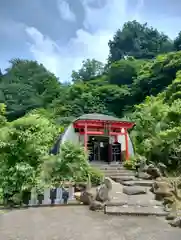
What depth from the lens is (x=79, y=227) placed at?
6.12 m

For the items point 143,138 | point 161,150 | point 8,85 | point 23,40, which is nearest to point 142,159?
point 161,150

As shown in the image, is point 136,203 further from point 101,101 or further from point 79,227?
point 101,101

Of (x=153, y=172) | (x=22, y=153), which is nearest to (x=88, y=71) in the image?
(x=153, y=172)

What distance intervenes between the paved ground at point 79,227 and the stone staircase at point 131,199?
34 centimetres

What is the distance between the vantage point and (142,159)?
43.5 feet

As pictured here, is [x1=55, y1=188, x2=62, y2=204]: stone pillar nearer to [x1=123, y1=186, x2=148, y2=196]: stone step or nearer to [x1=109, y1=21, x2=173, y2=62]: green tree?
[x1=123, y1=186, x2=148, y2=196]: stone step

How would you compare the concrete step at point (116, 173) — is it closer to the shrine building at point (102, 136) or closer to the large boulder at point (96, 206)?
the shrine building at point (102, 136)

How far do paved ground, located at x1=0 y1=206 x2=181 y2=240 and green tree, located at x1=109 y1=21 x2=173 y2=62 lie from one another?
122ft

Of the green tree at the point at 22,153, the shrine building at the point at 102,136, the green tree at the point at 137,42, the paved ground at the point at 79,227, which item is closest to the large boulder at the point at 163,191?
the paved ground at the point at 79,227

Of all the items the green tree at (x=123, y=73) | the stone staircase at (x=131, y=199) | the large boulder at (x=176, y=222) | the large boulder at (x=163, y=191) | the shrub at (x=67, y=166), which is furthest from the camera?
the green tree at (x=123, y=73)

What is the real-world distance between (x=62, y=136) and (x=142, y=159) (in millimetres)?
4460

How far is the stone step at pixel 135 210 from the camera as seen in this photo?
716cm

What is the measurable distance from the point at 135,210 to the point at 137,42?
3928cm

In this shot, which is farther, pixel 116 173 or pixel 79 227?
pixel 116 173
